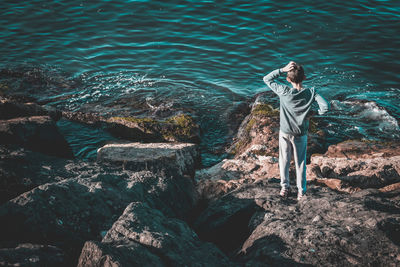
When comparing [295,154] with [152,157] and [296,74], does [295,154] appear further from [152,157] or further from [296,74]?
[152,157]

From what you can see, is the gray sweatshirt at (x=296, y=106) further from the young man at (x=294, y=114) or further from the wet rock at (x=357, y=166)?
the wet rock at (x=357, y=166)

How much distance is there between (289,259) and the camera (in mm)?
4215

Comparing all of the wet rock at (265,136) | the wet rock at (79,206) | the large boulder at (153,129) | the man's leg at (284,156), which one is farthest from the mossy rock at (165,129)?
the man's leg at (284,156)

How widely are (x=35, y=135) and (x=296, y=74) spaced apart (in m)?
5.86

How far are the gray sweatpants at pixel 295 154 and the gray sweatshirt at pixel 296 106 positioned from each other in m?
0.13

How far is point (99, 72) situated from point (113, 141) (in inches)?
259

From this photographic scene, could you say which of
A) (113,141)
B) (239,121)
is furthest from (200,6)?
(113,141)

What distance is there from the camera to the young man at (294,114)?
5449 millimetres

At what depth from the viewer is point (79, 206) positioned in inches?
192

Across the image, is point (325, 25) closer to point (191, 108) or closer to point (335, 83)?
point (335, 83)

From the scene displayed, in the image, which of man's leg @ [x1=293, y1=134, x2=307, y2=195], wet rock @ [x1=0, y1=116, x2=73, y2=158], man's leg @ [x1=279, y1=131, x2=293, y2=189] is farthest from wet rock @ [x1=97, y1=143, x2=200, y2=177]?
man's leg @ [x1=293, y1=134, x2=307, y2=195]

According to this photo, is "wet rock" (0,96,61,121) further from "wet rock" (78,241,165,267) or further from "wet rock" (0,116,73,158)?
"wet rock" (78,241,165,267)

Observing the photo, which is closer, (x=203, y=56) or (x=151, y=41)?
(x=203, y=56)

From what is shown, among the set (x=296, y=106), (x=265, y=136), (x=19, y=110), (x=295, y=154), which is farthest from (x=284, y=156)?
(x=19, y=110)
